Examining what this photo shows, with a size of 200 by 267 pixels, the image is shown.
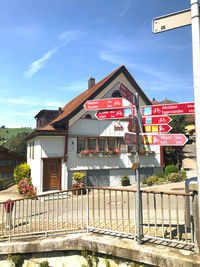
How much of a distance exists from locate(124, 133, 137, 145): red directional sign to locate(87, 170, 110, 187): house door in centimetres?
1172

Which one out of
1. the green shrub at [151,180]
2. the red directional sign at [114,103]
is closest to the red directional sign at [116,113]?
the red directional sign at [114,103]

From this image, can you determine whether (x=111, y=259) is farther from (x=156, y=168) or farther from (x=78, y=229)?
(x=156, y=168)

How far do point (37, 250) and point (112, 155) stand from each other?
38.1ft

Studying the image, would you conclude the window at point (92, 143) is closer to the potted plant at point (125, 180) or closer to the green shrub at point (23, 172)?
the potted plant at point (125, 180)

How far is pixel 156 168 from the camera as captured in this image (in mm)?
18266

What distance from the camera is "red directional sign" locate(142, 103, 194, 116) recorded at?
396 centimetres

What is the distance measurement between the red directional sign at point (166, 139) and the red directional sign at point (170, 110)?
488 millimetres

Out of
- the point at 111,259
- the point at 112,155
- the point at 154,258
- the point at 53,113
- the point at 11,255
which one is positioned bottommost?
the point at 11,255

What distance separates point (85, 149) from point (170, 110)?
39.1 feet

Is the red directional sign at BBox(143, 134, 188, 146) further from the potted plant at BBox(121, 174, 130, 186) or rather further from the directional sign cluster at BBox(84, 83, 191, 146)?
the potted plant at BBox(121, 174, 130, 186)

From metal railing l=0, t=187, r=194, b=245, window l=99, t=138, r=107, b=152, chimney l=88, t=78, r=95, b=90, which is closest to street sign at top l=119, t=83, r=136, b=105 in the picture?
metal railing l=0, t=187, r=194, b=245

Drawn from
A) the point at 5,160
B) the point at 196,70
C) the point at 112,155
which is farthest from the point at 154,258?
the point at 5,160

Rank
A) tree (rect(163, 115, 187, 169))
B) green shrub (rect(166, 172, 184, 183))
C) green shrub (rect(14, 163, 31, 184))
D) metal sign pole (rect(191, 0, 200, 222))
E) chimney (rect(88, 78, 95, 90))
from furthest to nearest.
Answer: tree (rect(163, 115, 187, 169)), chimney (rect(88, 78, 95, 90)), green shrub (rect(14, 163, 31, 184)), green shrub (rect(166, 172, 184, 183)), metal sign pole (rect(191, 0, 200, 222))

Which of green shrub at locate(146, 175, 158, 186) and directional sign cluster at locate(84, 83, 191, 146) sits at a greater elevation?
directional sign cluster at locate(84, 83, 191, 146)
